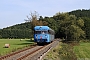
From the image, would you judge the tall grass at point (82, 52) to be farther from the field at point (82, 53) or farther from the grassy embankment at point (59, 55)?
the grassy embankment at point (59, 55)

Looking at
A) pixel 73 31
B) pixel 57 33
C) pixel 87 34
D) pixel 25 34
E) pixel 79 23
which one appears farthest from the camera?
pixel 25 34

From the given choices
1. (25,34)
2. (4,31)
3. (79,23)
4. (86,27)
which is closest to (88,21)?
(86,27)

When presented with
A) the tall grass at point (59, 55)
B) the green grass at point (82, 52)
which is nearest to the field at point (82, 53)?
the green grass at point (82, 52)

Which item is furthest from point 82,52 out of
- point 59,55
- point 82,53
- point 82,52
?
point 59,55

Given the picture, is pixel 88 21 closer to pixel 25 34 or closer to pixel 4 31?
pixel 25 34

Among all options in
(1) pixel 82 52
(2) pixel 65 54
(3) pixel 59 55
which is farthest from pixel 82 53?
(3) pixel 59 55

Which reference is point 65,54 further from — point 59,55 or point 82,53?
point 82,53

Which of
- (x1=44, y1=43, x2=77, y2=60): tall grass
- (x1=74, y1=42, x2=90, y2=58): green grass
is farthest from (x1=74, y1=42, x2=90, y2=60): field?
(x1=44, y1=43, x2=77, y2=60): tall grass

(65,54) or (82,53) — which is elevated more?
(65,54)

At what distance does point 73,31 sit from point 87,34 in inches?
925

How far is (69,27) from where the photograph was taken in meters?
79.7

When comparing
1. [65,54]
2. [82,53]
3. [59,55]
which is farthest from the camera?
[82,53]

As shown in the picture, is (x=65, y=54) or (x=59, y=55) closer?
(x=59, y=55)

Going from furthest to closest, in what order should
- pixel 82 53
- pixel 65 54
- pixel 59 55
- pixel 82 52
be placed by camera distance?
pixel 82 52, pixel 82 53, pixel 65 54, pixel 59 55
